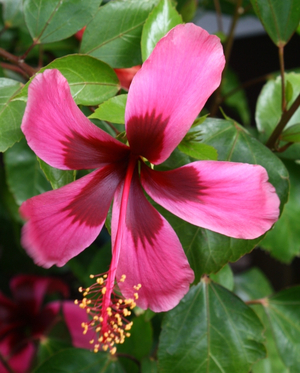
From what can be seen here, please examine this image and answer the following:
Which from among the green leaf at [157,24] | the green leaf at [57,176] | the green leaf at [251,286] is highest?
the green leaf at [157,24]

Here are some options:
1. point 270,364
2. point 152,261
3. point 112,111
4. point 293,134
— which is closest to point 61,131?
point 112,111

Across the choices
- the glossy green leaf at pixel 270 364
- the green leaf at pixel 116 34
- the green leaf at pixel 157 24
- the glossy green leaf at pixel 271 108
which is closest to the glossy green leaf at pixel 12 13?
the green leaf at pixel 116 34

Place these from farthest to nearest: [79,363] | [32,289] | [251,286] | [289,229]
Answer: [251,286] < [32,289] < [289,229] < [79,363]

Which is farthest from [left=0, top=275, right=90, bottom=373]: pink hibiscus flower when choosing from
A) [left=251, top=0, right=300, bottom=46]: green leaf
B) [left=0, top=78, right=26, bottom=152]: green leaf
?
[left=251, top=0, right=300, bottom=46]: green leaf

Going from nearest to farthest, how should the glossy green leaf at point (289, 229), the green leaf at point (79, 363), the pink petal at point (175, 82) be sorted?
1. the pink petal at point (175, 82)
2. the green leaf at point (79, 363)
3. the glossy green leaf at point (289, 229)

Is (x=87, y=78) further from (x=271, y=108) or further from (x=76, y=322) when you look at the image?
(x=76, y=322)

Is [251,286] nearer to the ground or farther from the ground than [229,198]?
nearer to the ground

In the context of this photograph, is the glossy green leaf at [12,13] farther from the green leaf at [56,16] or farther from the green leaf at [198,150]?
the green leaf at [198,150]

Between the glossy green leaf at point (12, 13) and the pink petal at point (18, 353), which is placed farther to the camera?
the pink petal at point (18, 353)
